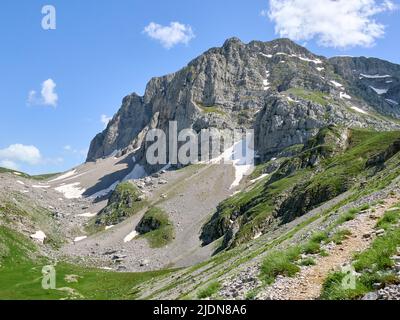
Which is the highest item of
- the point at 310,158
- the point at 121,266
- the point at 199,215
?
the point at 310,158

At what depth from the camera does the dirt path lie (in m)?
18.2

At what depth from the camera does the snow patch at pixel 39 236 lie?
15377 centimetres

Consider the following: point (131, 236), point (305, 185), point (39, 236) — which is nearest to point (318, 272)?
point (305, 185)

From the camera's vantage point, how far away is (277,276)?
20.5 meters

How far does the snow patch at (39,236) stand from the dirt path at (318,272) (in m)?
146

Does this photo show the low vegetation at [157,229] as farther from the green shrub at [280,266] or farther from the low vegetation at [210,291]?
the green shrub at [280,266]

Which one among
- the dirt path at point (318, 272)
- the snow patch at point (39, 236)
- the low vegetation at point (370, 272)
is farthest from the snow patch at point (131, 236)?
the low vegetation at point (370, 272)

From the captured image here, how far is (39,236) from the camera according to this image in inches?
6206

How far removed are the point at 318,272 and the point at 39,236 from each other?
153394 millimetres

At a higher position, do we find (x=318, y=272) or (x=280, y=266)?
(x=280, y=266)

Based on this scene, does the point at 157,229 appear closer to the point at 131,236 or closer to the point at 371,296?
the point at 131,236
